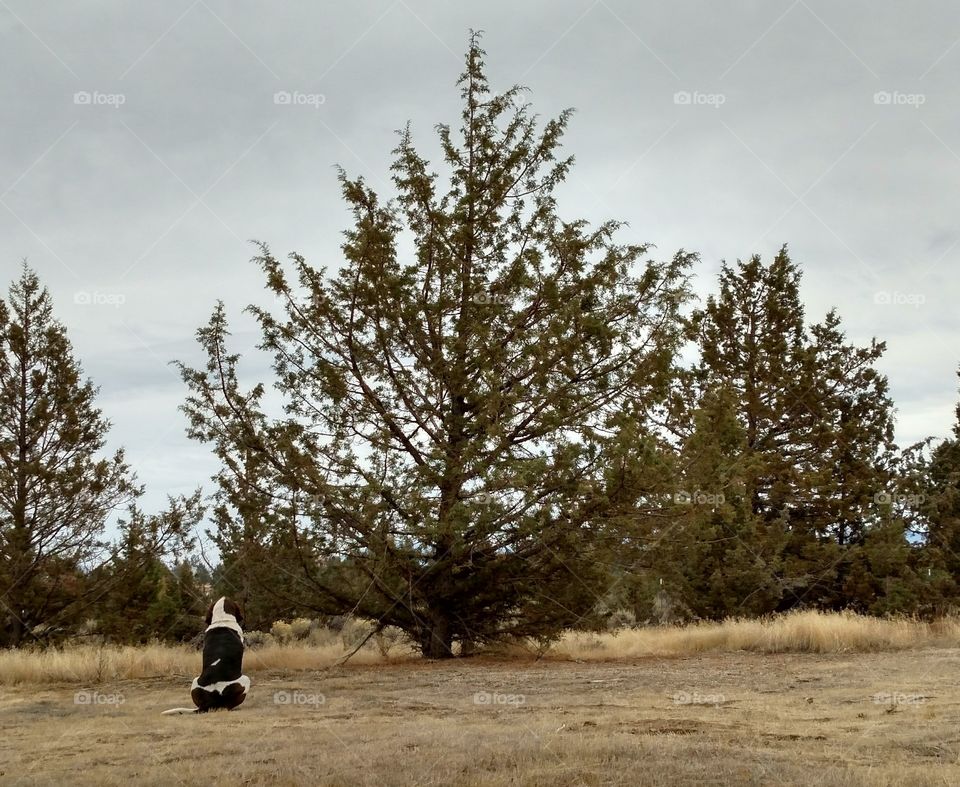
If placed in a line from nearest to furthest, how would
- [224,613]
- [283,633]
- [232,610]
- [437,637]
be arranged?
[224,613]
[232,610]
[437,637]
[283,633]


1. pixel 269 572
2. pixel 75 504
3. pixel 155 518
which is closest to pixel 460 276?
pixel 269 572

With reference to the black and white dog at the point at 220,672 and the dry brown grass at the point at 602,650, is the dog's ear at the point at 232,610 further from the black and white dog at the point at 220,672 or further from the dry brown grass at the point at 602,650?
the dry brown grass at the point at 602,650

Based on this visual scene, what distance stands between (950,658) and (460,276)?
10.7m

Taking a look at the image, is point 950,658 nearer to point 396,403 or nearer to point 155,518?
point 396,403

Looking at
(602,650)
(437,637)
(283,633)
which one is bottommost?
(602,650)

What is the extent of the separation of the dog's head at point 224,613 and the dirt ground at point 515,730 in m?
1.07

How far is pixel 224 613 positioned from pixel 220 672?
81 centimetres

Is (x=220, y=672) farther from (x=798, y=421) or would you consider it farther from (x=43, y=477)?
(x=798, y=421)

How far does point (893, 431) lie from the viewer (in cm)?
→ 2878

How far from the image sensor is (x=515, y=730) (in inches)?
291

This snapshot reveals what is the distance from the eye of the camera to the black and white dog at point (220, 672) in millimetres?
9711

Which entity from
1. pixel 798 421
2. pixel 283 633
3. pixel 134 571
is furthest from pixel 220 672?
pixel 798 421

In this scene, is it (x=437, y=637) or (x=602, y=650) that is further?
(x=602, y=650)

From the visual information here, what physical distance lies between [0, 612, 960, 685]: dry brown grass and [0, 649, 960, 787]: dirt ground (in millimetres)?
1277
